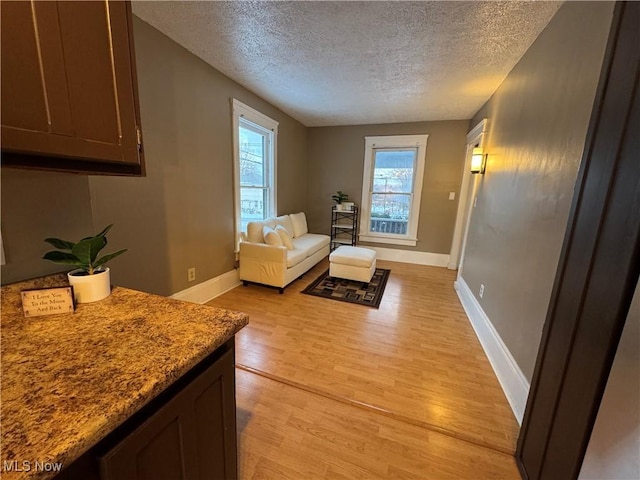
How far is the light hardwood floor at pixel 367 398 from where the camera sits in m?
1.26

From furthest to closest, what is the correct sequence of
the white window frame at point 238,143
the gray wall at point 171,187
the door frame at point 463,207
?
the door frame at point 463,207
the white window frame at point 238,143
the gray wall at point 171,187

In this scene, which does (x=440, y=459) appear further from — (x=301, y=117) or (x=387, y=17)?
(x=301, y=117)

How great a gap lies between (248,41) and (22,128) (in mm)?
2008

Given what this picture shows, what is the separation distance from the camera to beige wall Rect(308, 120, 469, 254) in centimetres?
424

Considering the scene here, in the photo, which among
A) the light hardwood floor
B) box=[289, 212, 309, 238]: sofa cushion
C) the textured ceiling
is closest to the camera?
the light hardwood floor

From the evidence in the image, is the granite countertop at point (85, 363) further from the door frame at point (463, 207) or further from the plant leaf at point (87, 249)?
the door frame at point (463, 207)

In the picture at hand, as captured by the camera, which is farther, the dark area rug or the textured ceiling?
the dark area rug

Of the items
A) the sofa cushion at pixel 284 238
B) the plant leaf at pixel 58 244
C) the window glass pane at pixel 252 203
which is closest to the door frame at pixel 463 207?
the sofa cushion at pixel 284 238

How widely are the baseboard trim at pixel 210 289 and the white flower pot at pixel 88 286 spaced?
5.20ft

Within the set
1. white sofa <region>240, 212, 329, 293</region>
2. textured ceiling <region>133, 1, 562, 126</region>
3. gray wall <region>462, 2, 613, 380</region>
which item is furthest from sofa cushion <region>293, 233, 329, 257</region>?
gray wall <region>462, 2, 613, 380</region>

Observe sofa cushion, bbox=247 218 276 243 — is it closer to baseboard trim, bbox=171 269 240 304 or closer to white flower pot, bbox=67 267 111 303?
baseboard trim, bbox=171 269 240 304

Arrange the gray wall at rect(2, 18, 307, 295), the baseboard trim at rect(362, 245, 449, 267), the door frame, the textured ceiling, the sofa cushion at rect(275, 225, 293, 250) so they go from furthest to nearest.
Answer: the baseboard trim at rect(362, 245, 449, 267)
the door frame
the sofa cushion at rect(275, 225, 293, 250)
the gray wall at rect(2, 18, 307, 295)
the textured ceiling

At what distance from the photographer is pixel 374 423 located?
4.77ft

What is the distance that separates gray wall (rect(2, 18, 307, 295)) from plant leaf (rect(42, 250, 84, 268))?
0.57 ft
